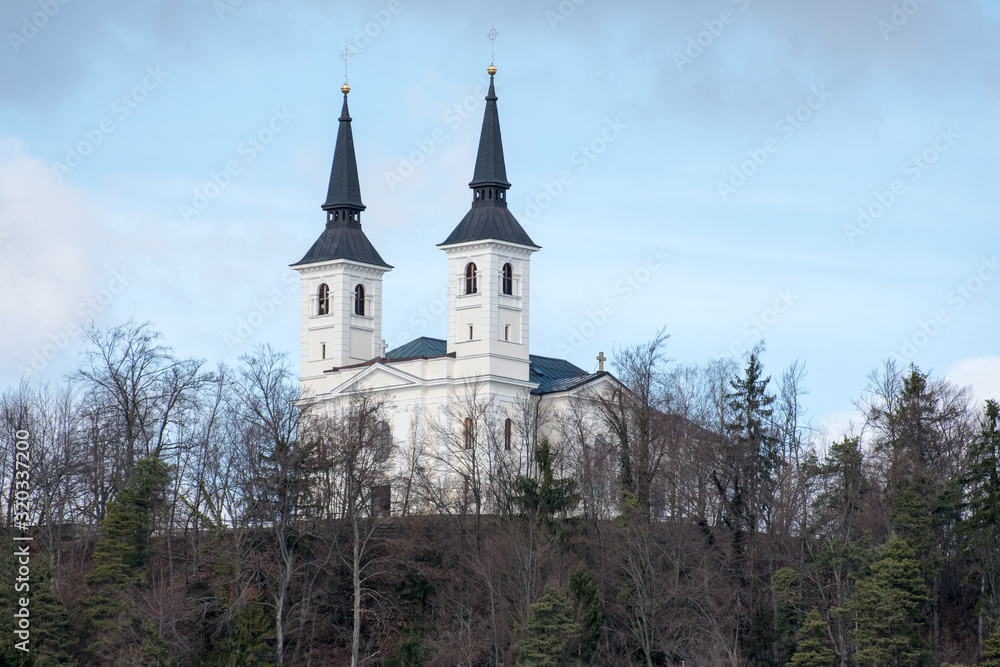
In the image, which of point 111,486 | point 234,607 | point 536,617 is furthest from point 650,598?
point 111,486

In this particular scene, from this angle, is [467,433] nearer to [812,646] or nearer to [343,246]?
[343,246]

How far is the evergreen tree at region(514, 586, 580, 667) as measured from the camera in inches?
2496

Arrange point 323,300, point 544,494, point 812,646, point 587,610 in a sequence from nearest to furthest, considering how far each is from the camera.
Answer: point 587,610 → point 812,646 → point 544,494 → point 323,300

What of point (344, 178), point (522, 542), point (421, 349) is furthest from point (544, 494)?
point (344, 178)

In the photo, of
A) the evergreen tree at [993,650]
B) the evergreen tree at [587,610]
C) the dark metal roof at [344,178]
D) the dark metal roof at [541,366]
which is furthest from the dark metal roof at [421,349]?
the evergreen tree at [993,650]

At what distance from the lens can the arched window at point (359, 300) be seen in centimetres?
8943

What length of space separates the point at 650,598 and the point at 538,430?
1710 centimetres

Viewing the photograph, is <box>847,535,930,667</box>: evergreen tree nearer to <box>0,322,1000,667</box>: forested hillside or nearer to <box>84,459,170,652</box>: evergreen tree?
<box>0,322,1000,667</box>: forested hillside

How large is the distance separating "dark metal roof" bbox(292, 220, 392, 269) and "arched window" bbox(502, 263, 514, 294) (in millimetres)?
6924

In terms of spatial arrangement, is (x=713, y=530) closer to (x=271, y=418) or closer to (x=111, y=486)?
(x=271, y=418)

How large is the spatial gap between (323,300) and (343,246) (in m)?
2.57

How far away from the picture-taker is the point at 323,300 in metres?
89.5

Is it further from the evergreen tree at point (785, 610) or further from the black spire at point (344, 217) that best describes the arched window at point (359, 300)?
the evergreen tree at point (785, 610)

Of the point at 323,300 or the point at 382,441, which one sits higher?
the point at 323,300
